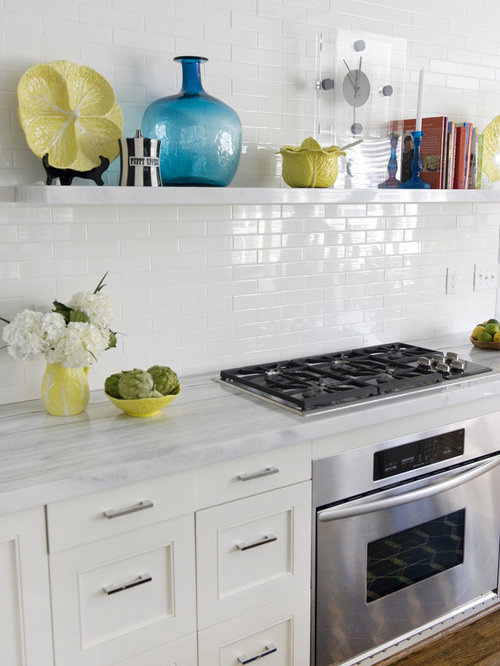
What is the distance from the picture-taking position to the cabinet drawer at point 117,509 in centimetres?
174

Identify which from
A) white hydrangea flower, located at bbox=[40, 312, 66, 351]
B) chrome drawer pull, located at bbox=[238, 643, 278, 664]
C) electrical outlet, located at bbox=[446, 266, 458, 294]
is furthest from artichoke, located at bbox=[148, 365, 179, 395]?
electrical outlet, located at bbox=[446, 266, 458, 294]

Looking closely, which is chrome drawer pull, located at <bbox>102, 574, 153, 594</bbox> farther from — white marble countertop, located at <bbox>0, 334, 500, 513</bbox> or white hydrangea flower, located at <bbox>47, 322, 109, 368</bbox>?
white hydrangea flower, located at <bbox>47, 322, 109, 368</bbox>

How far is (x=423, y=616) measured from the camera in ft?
8.38

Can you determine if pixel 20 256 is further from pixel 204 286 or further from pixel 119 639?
pixel 119 639

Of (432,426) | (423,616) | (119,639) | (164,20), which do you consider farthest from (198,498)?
(164,20)

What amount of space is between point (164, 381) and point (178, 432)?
207mm

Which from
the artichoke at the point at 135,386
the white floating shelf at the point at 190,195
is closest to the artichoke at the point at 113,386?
the artichoke at the point at 135,386

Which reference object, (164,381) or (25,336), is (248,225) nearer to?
(164,381)

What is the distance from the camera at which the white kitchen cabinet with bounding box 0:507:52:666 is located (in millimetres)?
1675

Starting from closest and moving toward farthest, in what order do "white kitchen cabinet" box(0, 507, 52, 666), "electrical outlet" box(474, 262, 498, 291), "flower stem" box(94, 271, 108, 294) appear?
1. "white kitchen cabinet" box(0, 507, 52, 666)
2. "flower stem" box(94, 271, 108, 294)
3. "electrical outlet" box(474, 262, 498, 291)

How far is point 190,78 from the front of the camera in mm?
2311

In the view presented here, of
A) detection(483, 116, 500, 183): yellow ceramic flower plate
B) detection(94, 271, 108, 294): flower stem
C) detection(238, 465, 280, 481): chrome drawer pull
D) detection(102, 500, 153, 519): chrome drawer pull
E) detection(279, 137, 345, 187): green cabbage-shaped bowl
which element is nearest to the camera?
detection(102, 500, 153, 519): chrome drawer pull

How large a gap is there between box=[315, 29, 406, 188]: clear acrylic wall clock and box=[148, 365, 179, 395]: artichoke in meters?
1.10

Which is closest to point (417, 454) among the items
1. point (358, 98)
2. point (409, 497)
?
point (409, 497)
